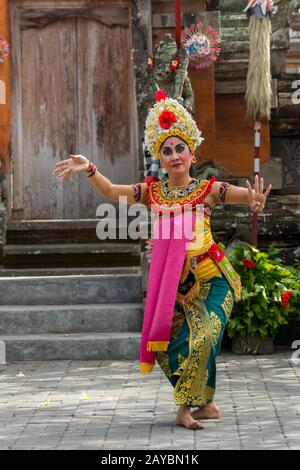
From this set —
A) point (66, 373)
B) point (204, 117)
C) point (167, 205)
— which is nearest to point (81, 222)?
point (204, 117)

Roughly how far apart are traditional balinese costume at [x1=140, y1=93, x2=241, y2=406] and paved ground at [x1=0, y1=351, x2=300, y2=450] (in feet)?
1.15

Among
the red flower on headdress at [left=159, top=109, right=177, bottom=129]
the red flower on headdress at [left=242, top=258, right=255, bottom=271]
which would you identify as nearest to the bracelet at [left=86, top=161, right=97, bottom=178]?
the red flower on headdress at [left=159, top=109, right=177, bottom=129]

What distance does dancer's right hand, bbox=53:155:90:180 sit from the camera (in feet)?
22.8

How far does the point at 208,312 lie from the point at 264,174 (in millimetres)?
5200

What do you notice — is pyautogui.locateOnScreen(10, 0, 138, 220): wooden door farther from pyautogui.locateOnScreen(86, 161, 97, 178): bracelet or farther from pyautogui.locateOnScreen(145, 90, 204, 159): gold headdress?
pyautogui.locateOnScreen(86, 161, 97, 178): bracelet

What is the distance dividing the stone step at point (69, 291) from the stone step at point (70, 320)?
→ 43 centimetres

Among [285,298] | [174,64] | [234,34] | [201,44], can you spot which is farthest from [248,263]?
[234,34]

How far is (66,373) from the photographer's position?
8.92 metres

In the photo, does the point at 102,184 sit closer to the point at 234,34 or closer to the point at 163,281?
the point at 163,281

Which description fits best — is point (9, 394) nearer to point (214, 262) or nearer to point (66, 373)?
point (66, 373)

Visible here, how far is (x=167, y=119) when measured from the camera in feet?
23.4

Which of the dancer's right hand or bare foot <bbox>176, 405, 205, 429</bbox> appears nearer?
bare foot <bbox>176, 405, 205, 429</bbox>

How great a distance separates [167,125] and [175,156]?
231mm

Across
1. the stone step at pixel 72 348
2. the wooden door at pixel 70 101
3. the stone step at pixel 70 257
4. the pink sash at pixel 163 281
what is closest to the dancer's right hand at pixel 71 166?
the pink sash at pixel 163 281
